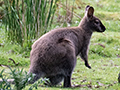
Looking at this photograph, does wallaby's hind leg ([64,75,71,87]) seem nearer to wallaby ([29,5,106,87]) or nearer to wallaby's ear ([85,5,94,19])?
wallaby ([29,5,106,87])

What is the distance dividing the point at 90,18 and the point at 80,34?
2.57 ft

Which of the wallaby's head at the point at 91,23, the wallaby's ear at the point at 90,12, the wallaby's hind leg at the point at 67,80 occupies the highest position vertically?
the wallaby's ear at the point at 90,12

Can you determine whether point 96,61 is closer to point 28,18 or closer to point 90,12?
point 90,12

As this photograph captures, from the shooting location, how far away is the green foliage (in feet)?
24.5

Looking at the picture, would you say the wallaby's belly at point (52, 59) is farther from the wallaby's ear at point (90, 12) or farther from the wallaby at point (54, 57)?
the wallaby's ear at point (90, 12)

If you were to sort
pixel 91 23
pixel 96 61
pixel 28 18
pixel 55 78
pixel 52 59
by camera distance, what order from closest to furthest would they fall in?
pixel 52 59
pixel 55 78
pixel 91 23
pixel 28 18
pixel 96 61

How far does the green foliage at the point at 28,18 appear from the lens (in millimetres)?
7461

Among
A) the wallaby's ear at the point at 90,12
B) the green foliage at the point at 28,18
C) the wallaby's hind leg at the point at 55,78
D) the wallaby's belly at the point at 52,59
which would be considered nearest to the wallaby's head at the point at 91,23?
the wallaby's ear at the point at 90,12

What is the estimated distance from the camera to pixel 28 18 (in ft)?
25.0

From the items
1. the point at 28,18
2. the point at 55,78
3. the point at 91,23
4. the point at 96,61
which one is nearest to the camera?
the point at 55,78

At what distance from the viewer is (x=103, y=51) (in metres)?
9.78

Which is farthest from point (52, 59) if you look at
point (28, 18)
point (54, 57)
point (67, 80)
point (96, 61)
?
point (96, 61)

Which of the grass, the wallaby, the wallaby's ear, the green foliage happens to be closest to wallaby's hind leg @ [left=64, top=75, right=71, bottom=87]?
the wallaby

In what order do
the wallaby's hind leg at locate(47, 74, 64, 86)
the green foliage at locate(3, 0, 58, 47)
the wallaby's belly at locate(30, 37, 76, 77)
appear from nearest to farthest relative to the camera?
1. the wallaby's belly at locate(30, 37, 76, 77)
2. the wallaby's hind leg at locate(47, 74, 64, 86)
3. the green foliage at locate(3, 0, 58, 47)
